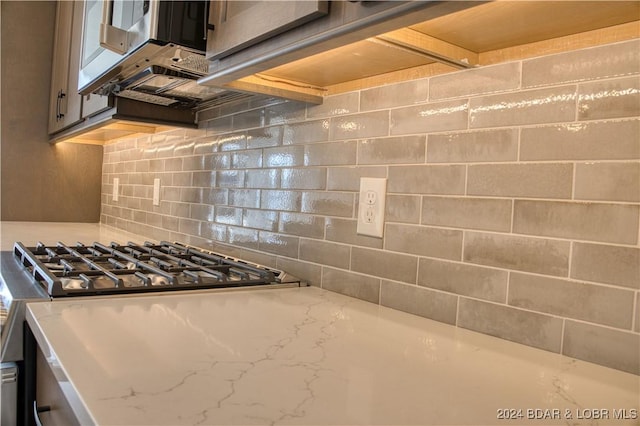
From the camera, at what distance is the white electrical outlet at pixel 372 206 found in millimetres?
1107

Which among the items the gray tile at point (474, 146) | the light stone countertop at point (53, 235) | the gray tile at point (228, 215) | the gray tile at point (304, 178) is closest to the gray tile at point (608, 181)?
the gray tile at point (474, 146)

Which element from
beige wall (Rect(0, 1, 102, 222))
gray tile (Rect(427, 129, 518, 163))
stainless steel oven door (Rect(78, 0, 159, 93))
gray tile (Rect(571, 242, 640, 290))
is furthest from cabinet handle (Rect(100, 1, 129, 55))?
beige wall (Rect(0, 1, 102, 222))

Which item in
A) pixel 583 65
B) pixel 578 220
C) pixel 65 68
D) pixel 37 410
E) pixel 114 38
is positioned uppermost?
pixel 65 68

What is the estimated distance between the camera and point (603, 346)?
74 cm

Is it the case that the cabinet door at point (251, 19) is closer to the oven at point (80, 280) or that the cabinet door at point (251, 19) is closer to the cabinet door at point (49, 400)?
the oven at point (80, 280)

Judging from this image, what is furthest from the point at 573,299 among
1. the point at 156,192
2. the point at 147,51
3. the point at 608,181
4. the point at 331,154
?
the point at 156,192

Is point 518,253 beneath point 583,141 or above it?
beneath

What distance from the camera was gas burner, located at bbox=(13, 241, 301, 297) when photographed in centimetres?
107

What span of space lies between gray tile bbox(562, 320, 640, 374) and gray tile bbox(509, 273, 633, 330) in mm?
14

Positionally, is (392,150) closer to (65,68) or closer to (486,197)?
(486,197)

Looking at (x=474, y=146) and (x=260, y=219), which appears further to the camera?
(x=260, y=219)

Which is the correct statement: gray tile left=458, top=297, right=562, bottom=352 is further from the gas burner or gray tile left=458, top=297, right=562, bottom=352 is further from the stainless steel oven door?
the stainless steel oven door

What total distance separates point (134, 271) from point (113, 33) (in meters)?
0.60

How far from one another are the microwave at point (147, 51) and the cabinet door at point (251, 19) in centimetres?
6
